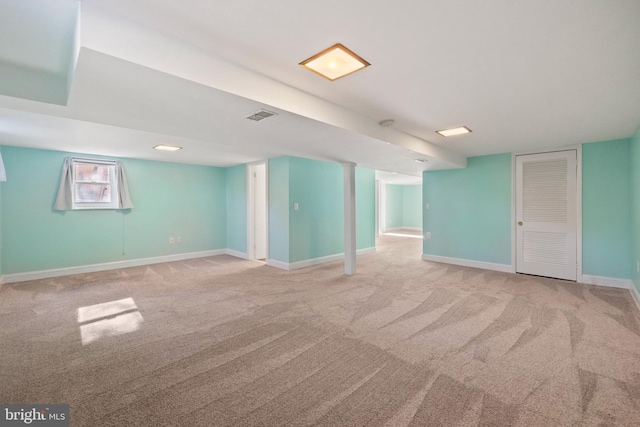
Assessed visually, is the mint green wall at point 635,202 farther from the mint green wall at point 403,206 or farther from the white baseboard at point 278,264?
the mint green wall at point 403,206

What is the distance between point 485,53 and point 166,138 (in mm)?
4059

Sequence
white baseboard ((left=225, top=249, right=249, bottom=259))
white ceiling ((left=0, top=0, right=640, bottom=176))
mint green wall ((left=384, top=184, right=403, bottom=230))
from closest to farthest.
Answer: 1. white ceiling ((left=0, top=0, right=640, bottom=176))
2. white baseboard ((left=225, top=249, right=249, bottom=259))
3. mint green wall ((left=384, top=184, right=403, bottom=230))

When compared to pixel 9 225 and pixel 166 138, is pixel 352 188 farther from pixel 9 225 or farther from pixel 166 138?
pixel 9 225

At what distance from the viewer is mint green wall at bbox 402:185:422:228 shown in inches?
504

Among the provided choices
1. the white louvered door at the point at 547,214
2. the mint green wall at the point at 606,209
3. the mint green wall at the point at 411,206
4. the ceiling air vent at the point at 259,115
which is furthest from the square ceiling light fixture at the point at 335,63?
the mint green wall at the point at 411,206

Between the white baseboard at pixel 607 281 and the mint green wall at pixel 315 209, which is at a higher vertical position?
the mint green wall at pixel 315 209

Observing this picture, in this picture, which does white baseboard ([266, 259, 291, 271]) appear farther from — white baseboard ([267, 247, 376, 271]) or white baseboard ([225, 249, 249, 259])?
white baseboard ([225, 249, 249, 259])

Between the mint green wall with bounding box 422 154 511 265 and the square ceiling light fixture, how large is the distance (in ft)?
15.0

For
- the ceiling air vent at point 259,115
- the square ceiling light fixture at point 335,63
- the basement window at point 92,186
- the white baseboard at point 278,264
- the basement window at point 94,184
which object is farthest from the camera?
the white baseboard at point 278,264

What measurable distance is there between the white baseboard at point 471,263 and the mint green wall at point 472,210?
0.07 metres

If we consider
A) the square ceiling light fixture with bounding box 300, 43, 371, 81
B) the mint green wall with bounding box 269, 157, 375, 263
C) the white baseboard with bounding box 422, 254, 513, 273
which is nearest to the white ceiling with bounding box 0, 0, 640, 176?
the square ceiling light fixture with bounding box 300, 43, 371, 81

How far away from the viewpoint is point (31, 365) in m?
2.15

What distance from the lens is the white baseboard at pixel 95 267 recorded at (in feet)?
15.2

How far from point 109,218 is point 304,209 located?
3936 mm
